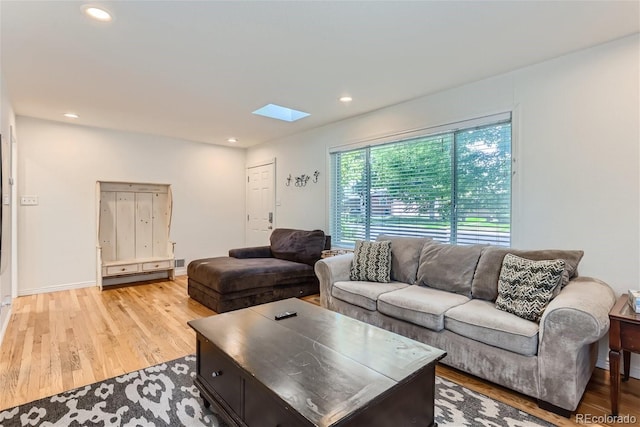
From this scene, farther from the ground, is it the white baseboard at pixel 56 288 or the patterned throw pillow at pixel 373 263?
the patterned throw pillow at pixel 373 263

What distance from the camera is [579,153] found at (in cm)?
246

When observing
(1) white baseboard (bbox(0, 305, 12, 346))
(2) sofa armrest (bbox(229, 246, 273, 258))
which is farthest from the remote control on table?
(1) white baseboard (bbox(0, 305, 12, 346))

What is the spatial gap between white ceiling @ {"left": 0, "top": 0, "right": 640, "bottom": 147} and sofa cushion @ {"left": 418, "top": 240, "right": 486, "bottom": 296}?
5.26 ft

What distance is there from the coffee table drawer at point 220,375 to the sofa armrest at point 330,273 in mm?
1567

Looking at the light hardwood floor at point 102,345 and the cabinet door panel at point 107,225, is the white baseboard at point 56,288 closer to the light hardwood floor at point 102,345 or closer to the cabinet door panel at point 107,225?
the light hardwood floor at point 102,345

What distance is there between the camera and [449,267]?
9.05 feet

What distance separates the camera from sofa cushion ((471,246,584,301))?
7.37 ft

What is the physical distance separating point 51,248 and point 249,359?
4.52m

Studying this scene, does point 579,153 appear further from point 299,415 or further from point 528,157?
point 299,415

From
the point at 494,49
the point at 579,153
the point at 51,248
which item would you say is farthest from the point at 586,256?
the point at 51,248

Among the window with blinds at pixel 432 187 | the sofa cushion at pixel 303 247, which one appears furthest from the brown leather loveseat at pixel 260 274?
the window with blinds at pixel 432 187

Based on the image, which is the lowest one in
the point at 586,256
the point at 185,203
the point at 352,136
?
the point at 586,256

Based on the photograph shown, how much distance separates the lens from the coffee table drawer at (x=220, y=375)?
1565 millimetres

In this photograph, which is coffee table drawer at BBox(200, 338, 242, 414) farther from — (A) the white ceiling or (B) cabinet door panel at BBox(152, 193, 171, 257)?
(B) cabinet door panel at BBox(152, 193, 171, 257)
